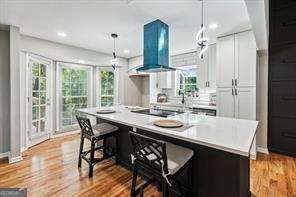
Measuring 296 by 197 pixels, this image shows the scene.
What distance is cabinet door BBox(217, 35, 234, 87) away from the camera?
3.41 meters

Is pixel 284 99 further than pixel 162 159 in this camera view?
Yes

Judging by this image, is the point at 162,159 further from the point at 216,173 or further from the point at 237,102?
the point at 237,102

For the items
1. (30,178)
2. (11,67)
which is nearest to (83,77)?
(11,67)

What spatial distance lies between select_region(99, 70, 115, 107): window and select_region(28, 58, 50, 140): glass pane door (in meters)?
1.62

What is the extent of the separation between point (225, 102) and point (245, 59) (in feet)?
3.05

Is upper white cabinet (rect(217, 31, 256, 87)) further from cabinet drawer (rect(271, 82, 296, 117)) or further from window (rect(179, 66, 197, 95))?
window (rect(179, 66, 197, 95))

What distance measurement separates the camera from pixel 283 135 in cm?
326

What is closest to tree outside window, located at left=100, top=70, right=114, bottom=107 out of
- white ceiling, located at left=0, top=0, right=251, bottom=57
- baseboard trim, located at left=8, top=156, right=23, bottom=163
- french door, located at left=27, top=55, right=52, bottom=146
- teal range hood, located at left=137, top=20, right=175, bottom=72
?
french door, located at left=27, top=55, right=52, bottom=146

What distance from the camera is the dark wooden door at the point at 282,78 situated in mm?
3121

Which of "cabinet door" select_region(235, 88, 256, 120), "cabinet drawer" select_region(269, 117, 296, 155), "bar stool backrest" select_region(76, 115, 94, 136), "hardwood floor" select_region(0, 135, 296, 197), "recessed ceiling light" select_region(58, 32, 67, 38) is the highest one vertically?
"recessed ceiling light" select_region(58, 32, 67, 38)

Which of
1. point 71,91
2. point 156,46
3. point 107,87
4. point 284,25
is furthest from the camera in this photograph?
point 107,87

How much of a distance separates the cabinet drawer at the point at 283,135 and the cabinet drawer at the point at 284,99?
0.15 metres

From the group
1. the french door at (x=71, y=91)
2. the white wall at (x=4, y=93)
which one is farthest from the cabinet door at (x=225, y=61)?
the white wall at (x=4, y=93)

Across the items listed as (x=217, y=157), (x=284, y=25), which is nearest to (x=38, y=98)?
(x=217, y=157)
